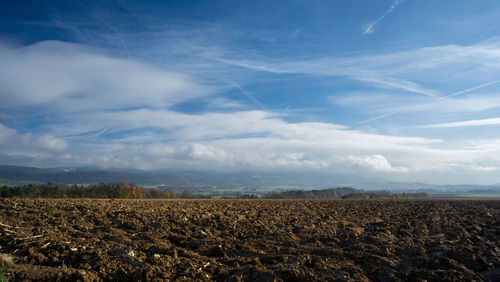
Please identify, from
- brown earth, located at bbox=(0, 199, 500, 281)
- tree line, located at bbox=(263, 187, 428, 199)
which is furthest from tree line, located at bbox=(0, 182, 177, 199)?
brown earth, located at bbox=(0, 199, 500, 281)

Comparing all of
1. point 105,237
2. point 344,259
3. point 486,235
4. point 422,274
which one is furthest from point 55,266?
point 486,235

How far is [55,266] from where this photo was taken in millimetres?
8297

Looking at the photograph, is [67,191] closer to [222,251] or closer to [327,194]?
[222,251]

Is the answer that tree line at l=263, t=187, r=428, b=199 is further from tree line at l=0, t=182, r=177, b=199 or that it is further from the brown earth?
the brown earth

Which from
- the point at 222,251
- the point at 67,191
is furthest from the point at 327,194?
the point at 222,251

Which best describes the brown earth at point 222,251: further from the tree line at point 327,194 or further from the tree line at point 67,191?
the tree line at point 327,194

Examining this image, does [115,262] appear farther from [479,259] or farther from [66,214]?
[479,259]

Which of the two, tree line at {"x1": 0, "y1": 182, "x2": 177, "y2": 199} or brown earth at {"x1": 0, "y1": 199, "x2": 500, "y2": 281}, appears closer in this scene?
brown earth at {"x1": 0, "y1": 199, "x2": 500, "y2": 281}

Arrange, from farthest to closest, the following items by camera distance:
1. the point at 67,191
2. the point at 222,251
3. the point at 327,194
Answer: the point at 327,194, the point at 67,191, the point at 222,251

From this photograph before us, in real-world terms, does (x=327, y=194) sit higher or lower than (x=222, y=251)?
lower

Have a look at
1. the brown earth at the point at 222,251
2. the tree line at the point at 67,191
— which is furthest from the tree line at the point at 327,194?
the brown earth at the point at 222,251

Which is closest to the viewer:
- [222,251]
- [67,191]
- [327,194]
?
[222,251]

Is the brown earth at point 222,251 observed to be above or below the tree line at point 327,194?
above

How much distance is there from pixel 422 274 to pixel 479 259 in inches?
136
